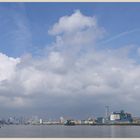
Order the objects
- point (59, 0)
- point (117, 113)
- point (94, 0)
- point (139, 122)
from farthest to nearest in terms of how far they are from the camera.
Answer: point (139, 122) → point (117, 113) → point (59, 0) → point (94, 0)

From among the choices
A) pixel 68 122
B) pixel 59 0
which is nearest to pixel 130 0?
pixel 59 0

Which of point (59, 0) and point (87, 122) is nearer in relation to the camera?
point (59, 0)

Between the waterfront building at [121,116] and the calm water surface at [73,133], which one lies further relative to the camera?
the waterfront building at [121,116]

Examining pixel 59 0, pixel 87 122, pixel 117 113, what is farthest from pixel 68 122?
pixel 59 0

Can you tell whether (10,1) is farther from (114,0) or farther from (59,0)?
(114,0)

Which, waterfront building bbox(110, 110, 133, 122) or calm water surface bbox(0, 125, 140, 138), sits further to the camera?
waterfront building bbox(110, 110, 133, 122)

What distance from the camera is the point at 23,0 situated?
873cm

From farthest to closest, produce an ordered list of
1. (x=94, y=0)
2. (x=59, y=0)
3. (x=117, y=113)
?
(x=117, y=113) → (x=59, y=0) → (x=94, y=0)

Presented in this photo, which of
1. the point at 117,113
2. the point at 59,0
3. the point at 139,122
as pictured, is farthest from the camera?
the point at 139,122

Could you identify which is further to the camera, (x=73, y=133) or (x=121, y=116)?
(x=121, y=116)

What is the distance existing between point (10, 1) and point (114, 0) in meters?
2.64

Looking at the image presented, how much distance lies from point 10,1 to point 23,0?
13.6 inches

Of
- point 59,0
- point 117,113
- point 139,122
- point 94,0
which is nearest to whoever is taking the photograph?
point 94,0

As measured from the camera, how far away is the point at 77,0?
8.37 metres
